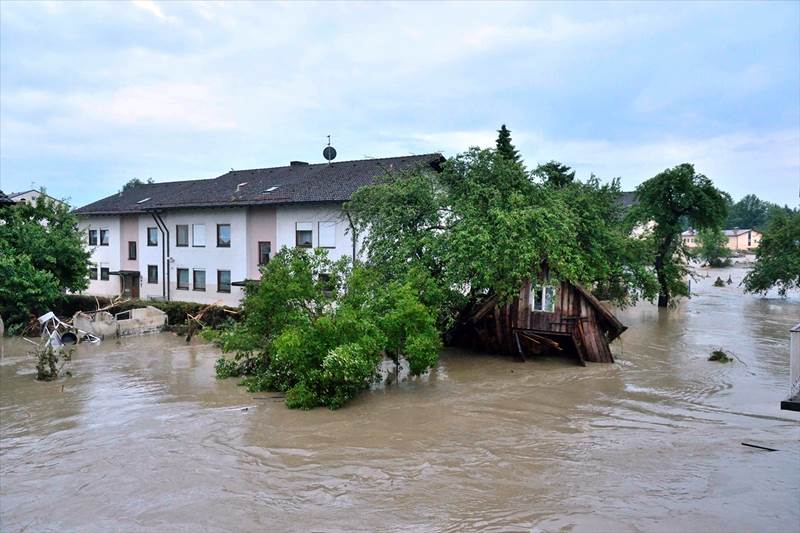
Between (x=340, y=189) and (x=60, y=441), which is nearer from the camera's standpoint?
(x=60, y=441)

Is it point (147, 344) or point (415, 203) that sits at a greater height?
point (415, 203)

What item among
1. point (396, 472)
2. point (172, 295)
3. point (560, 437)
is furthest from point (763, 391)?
point (172, 295)

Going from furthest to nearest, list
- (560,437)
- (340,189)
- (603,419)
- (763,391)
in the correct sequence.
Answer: (340,189), (763,391), (603,419), (560,437)

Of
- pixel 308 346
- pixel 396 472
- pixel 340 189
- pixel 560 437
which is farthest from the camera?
pixel 340 189

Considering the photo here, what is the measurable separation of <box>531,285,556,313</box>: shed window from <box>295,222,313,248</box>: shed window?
13.5m

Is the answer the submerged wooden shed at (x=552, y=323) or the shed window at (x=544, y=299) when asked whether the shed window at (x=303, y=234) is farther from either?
the shed window at (x=544, y=299)

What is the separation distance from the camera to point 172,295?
3659 cm

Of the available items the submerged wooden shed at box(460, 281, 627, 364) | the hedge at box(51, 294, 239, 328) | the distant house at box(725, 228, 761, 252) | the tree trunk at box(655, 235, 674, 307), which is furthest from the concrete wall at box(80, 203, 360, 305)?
the distant house at box(725, 228, 761, 252)

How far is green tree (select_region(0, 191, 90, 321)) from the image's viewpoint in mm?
25797

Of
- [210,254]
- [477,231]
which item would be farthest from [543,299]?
[210,254]

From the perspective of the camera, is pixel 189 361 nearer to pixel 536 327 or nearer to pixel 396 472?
pixel 536 327

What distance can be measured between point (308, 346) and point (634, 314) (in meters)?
26.2

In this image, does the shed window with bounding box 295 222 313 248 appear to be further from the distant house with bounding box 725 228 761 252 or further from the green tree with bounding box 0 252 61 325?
the distant house with bounding box 725 228 761 252

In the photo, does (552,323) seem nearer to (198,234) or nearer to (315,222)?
(315,222)
